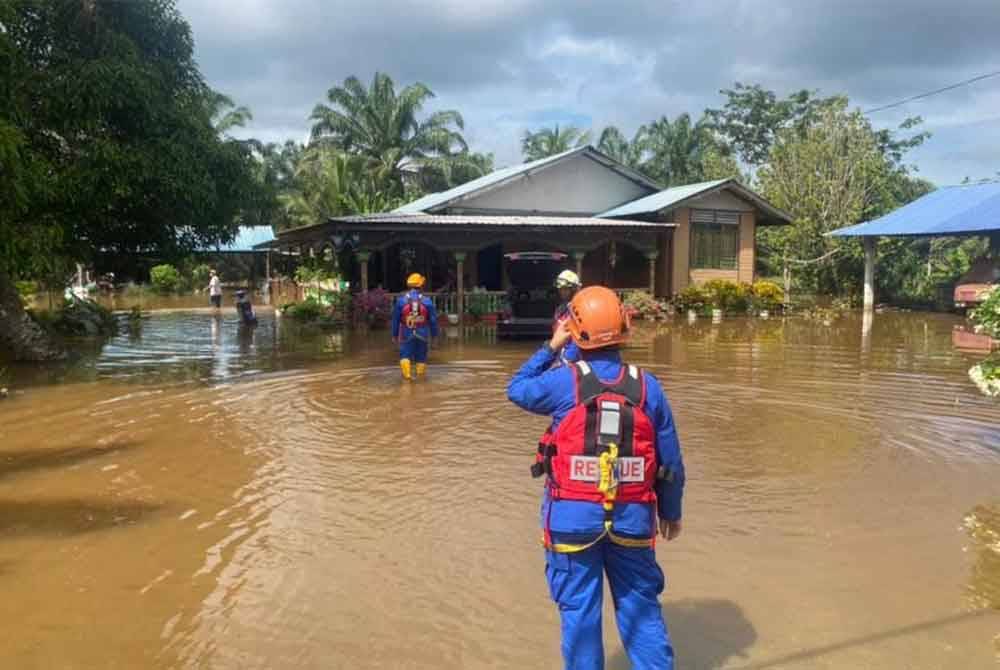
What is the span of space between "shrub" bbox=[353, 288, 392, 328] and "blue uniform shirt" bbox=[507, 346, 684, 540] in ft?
55.8

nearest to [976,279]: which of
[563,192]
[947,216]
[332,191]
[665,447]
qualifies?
[947,216]

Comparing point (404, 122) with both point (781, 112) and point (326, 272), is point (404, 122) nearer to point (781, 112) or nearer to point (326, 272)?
point (326, 272)

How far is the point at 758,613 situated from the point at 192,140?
1188 centimetres

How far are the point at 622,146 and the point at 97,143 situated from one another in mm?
37436

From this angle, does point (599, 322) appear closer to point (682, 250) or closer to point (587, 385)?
point (587, 385)

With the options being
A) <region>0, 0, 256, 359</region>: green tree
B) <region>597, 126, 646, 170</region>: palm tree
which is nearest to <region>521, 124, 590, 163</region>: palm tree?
<region>597, 126, 646, 170</region>: palm tree

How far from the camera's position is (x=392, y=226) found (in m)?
19.8

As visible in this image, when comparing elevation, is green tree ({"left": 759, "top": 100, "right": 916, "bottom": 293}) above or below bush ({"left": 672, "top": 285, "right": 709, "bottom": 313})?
above

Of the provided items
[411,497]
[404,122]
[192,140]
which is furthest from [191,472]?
[404,122]

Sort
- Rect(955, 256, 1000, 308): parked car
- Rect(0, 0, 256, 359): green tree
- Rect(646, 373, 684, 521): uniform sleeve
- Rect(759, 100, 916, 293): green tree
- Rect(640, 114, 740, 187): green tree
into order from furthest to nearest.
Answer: Rect(640, 114, 740, 187): green tree → Rect(759, 100, 916, 293): green tree → Rect(955, 256, 1000, 308): parked car → Rect(0, 0, 256, 359): green tree → Rect(646, 373, 684, 521): uniform sleeve

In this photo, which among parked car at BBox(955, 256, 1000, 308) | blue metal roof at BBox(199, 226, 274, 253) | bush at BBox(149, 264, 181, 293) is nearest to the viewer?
parked car at BBox(955, 256, 1000, 308)

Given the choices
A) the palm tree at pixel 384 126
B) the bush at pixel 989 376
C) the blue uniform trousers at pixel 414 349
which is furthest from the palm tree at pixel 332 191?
the bush at pixel 989 376

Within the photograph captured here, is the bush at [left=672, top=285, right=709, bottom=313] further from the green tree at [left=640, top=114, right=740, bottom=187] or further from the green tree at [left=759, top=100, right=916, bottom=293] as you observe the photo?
the green tree at [left=640, top=114, right=740, bottom=187]

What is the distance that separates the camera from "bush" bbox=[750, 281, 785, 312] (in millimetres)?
24062
